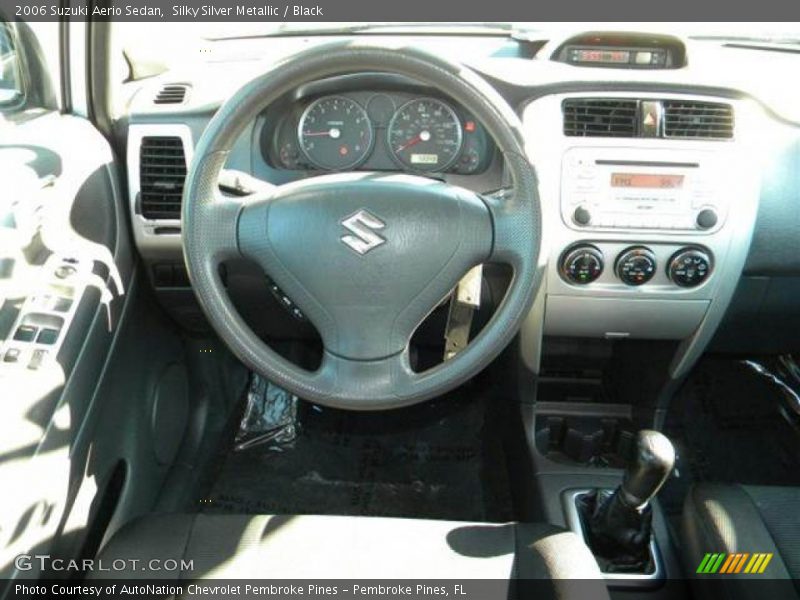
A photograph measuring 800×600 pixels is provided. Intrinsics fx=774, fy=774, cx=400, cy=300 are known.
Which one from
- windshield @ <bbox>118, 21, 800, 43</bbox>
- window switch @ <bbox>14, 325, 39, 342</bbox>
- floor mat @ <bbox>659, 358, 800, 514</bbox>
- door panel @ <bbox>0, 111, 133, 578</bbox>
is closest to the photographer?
door panel @ <bbox>0, 111, 133, 578</bbox>

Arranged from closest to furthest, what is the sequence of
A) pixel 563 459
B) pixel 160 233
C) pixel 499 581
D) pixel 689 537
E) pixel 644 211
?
pixel 499 581, pixel 689 537, pixel 644 211, pixel 160 233, pixel 563 459

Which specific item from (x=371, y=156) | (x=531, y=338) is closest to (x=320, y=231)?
(x=371, y=156)

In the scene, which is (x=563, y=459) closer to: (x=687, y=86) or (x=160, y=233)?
(x=687, y=86)

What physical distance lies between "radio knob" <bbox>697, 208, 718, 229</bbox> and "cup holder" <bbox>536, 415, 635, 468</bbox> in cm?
62

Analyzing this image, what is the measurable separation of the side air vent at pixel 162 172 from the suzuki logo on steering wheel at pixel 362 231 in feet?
2.05

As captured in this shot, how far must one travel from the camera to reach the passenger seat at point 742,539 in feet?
4.17

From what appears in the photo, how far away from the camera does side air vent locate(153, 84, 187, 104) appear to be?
5.73 ft

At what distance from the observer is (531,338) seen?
1834 mm

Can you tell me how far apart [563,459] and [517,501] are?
175 mm

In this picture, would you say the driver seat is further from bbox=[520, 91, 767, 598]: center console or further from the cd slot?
the cd slot

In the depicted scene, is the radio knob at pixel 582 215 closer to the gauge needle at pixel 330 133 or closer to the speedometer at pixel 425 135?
the speedometer at pixel 425 135

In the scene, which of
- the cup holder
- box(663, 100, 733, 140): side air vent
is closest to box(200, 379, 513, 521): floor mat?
the cup holder

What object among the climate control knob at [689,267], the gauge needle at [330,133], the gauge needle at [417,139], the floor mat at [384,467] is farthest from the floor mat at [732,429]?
the gauge needle at [330,133]

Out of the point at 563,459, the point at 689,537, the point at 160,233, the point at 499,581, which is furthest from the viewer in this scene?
the point at 563,459
